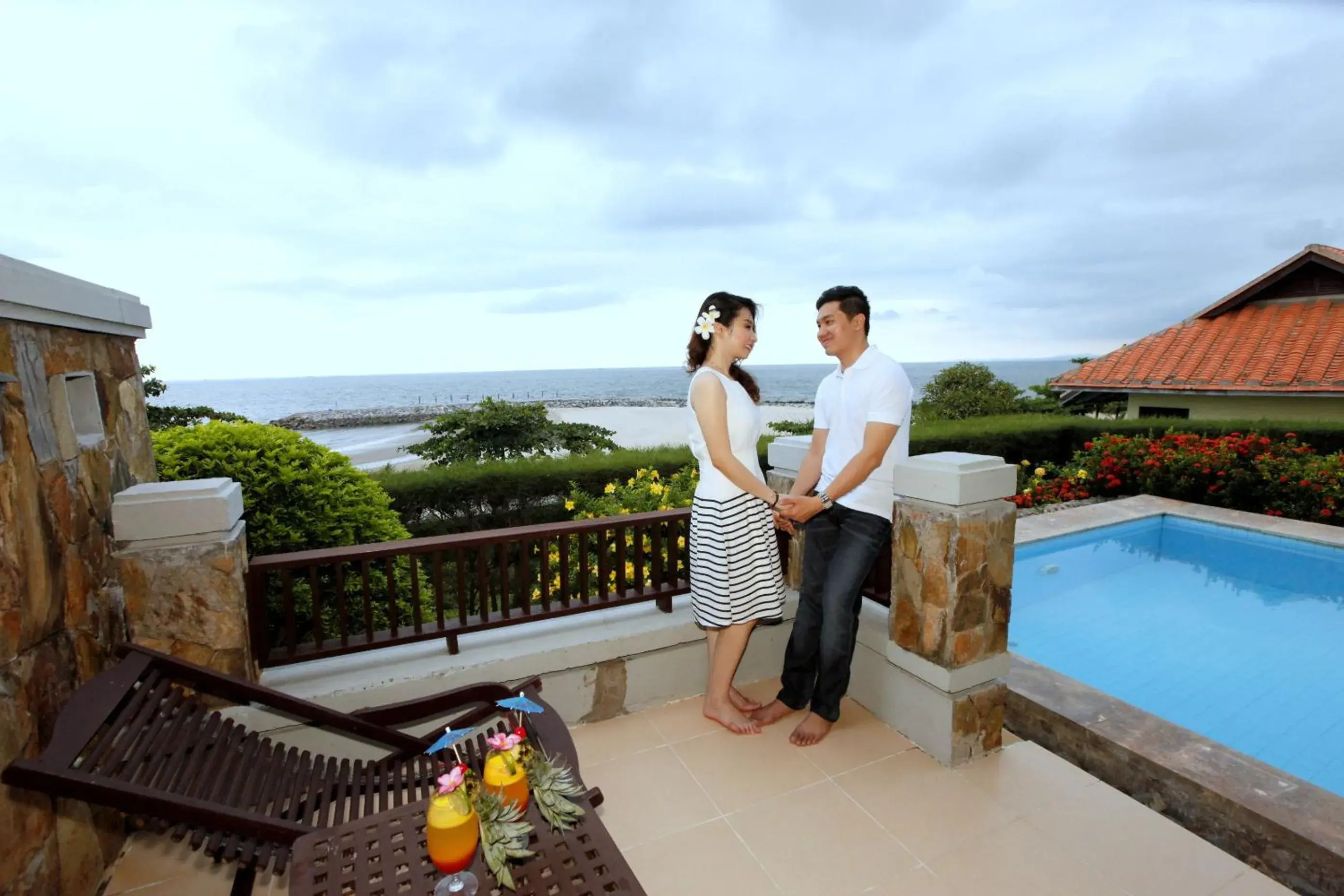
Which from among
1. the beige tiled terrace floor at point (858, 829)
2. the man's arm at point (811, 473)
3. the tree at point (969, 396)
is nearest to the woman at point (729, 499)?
the man's arm at point (811, 473)

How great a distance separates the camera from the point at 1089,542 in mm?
6277

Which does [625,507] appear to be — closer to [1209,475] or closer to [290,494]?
[290,494]

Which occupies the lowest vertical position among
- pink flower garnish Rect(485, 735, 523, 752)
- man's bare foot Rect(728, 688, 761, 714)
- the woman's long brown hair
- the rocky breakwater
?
the rocky breakwater

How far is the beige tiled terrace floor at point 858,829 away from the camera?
179 cm

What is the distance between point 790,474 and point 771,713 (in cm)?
114

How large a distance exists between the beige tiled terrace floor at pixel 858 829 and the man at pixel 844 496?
0.31m

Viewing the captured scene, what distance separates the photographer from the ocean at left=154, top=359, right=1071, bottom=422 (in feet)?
206

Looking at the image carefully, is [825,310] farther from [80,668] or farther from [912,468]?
[80,668]

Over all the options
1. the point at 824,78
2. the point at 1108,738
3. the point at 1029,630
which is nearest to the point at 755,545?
the point at 1108,738

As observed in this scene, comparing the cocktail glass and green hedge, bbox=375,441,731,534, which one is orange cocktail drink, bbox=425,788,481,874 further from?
green hedge, bbox=375,441,731,534

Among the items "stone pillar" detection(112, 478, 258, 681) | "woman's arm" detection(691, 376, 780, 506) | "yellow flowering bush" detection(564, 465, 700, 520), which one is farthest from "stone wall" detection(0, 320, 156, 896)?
"yellow flowering bush" detection(564, 465, 700, 520)

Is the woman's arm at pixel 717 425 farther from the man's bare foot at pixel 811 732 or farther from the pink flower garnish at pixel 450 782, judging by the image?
the pink flower garnish at pixel 450 782

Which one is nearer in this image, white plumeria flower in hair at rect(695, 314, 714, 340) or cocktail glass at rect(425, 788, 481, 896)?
cocktail glass at rect(425, 788, 481, 896)

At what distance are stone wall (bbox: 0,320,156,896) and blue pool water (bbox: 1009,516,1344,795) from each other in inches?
185
